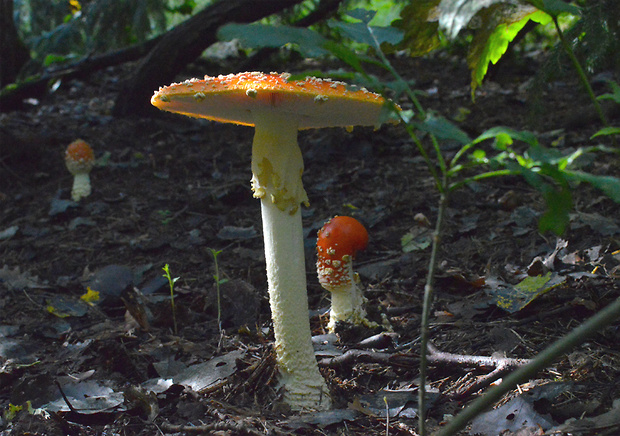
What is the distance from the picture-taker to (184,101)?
1920mm

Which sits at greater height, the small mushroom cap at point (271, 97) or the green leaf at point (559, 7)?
the green leaf at point (559, 7)

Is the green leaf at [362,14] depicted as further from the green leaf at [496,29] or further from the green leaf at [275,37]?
the green leaf at [496,29]

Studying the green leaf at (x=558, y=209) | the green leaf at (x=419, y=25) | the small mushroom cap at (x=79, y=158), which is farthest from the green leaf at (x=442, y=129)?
the small mushroom cap at (x=79, y=158)

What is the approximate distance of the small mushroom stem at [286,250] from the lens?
2.02 metres

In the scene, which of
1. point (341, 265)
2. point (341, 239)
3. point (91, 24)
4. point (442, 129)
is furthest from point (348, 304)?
point (91, 24)

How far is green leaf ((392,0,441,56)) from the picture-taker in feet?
6.57

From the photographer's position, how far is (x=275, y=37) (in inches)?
47.6

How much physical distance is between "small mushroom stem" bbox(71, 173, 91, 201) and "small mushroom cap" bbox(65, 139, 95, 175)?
0.20ft

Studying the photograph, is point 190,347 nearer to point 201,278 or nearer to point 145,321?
point 145,321

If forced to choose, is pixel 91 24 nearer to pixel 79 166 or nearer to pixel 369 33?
pixel 79 166

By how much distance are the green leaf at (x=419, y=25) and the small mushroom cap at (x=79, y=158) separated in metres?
3.83

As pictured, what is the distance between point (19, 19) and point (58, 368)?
7.42 metres

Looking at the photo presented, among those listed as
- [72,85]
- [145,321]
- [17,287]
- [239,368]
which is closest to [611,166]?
[239,368]

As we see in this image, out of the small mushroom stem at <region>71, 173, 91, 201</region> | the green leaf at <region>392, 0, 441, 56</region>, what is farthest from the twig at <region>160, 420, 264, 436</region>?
the small mushroom stem at <region>71, 173, 91, 201</region>
